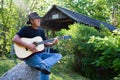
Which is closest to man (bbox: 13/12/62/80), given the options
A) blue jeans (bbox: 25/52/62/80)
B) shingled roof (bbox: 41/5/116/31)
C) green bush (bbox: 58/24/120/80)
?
blue jeans (bbox: 25/52/62/80)

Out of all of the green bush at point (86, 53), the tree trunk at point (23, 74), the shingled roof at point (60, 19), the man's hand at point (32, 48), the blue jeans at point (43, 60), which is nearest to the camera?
the blue jeans at point (43, 60)

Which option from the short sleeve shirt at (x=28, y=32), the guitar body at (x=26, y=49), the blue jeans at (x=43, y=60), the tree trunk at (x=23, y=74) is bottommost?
the tree trunk at (x=23, y=74)

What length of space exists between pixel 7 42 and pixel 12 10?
1.73 m

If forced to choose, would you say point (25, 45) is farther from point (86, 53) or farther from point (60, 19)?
point (60, 19)

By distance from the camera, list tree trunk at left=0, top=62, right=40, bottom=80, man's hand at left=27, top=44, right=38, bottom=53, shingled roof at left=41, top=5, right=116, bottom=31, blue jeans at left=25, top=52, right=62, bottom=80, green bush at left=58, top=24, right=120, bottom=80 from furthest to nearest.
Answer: shingled roof at left=41, top=5, right=116, bottom=31, green bush at left=58, top=24, right=120, bottom=80, tree trunk at left=0, top=62, right=40, bottom=80, man's hand at left=27, top=44, right=38, bottom=53, blue jeans at left=25, top=52, right=62, bottom=80

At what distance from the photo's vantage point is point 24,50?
19.8 feet

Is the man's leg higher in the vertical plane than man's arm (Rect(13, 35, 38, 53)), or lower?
lower

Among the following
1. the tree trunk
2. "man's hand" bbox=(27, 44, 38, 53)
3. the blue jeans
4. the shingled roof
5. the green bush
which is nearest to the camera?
the blue jeans

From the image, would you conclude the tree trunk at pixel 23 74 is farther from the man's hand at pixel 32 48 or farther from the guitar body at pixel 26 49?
the man's hand at pixel 32 48

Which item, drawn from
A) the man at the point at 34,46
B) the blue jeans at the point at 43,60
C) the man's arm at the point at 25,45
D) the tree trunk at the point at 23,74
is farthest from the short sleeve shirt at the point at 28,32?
the tree trunk at the point at 23,74

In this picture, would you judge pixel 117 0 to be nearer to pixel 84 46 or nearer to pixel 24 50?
pixel 84 46

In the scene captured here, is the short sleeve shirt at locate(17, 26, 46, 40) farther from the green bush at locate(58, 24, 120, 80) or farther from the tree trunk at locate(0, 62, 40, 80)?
the green bush at locate(58, 24, 120, 80)

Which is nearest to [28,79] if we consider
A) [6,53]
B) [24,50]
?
[24,50]

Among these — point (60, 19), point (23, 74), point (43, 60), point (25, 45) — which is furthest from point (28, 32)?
point (60, 19)
